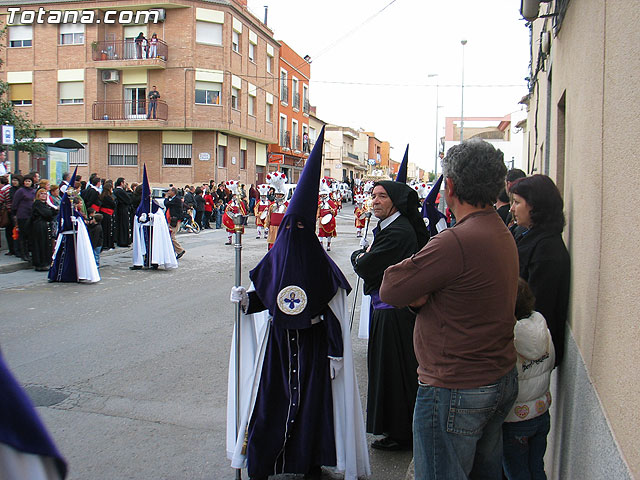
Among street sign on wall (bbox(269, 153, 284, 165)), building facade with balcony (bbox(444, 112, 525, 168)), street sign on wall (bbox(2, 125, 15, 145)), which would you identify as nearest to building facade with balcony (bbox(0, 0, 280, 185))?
street sign on wall (bbox(269, 153, 284, 165))

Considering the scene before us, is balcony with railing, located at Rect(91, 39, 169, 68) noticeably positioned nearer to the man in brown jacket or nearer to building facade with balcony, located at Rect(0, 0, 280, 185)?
building facade with balcony, located at Rect(0, 0, 280, 185)

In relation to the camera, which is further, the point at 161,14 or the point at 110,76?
the point at 110,76

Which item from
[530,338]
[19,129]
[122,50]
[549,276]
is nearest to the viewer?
[530,338]

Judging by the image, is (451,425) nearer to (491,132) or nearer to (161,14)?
(161,14)

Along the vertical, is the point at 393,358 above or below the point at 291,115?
below

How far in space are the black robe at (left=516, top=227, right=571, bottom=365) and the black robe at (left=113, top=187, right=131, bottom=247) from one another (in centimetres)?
1638

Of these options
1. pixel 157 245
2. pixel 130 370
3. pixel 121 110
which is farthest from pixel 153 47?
pixel 130 370

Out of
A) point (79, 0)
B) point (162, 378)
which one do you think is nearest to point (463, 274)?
point (162, 378)

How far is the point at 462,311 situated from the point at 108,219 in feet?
52.2

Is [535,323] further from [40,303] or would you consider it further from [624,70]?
[40,303]

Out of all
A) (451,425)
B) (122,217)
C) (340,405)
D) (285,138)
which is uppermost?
(285,138)

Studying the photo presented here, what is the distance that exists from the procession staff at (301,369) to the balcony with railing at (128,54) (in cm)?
3156

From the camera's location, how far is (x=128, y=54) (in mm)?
33281

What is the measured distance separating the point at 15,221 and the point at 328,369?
1268 centimetres
